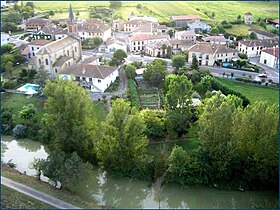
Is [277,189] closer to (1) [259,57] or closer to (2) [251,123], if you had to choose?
(2) [251,123]

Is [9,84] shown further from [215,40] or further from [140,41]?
[215,40]

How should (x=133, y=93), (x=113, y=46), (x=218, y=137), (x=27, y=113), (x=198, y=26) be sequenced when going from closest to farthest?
(x=218, y=137), (x=27, y=113), (x=133, y=93), (x=113, y=46), (x=198, y=26)

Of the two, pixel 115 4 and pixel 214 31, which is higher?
pixel 115 4

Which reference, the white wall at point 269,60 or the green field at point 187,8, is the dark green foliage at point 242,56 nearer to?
the white wall at point 269,60

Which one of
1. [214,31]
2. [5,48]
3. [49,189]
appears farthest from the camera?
[214,31]

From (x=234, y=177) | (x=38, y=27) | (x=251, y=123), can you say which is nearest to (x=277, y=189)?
(x=234, y=177)

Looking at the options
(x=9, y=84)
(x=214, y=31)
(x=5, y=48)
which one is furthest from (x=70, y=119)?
(x=214, y=31)

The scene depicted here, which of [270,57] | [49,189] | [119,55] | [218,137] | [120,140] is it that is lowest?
[49,189]
